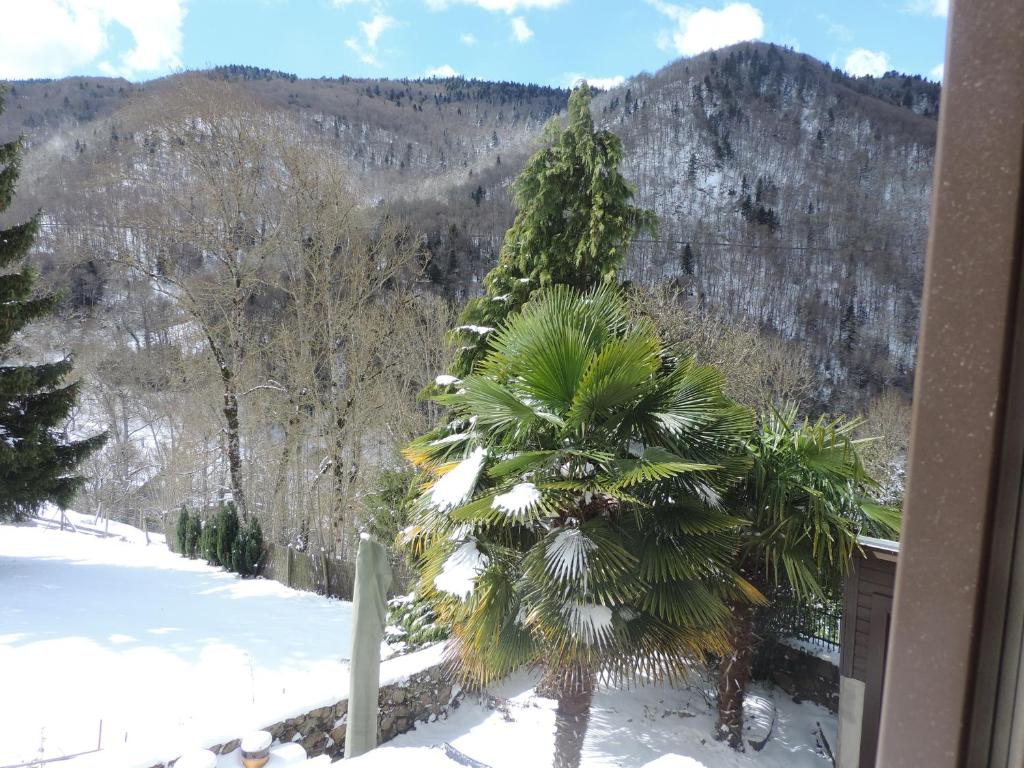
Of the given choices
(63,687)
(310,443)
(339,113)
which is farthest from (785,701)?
(339,113)

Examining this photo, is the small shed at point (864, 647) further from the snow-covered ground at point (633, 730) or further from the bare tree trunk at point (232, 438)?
the bare tree trunk at point (232, 438)

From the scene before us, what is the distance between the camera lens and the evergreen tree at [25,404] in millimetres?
8656

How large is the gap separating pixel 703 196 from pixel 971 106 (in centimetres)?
4175

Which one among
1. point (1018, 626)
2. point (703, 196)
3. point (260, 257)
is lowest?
point (1018, 626)

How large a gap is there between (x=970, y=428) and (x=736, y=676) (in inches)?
176

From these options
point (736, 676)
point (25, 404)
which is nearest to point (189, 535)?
point (25, 404)

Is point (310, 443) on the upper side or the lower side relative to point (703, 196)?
lower

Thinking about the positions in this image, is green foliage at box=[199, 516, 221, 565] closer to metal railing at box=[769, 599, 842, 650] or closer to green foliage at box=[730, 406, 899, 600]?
metal railing at box=[769, 599, 842, 650]

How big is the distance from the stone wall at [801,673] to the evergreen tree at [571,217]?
3842mm

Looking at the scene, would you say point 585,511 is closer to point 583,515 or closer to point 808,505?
point 583,515

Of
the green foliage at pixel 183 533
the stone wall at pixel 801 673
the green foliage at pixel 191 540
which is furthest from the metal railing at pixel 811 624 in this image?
the green foliage at pixel 183 533

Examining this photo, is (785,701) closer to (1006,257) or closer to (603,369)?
(603,369)

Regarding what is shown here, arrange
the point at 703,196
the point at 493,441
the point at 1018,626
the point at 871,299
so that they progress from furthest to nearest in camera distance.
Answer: the point at 703,196
the point at 871,299
the point at 493,441
the point at 1018,626

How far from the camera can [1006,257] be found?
1.85ft
